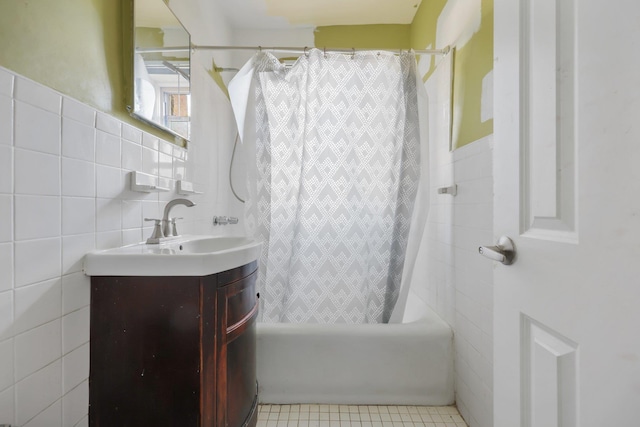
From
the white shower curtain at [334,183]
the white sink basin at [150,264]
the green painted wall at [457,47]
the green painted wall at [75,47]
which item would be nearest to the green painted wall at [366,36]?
the green painted wall at [457,47]

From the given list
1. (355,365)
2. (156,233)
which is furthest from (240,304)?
(355,365)

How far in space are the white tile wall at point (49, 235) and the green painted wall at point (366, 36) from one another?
1988mm

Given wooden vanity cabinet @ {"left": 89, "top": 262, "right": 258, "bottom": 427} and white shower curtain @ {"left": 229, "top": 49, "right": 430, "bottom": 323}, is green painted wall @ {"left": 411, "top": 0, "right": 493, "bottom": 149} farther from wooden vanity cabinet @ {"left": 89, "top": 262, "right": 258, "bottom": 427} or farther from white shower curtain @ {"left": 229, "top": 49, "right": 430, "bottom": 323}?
wooden vanity cabinet @ {"left": 89, "top": 262, "right": 258, "bottom": 427}

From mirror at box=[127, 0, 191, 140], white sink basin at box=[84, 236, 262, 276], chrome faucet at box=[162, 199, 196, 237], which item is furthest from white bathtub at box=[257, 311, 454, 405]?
mirror at box=[127, 0, 191, 140]

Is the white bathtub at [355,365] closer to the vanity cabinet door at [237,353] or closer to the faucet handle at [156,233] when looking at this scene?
the vanity cabinet door at [237,353]

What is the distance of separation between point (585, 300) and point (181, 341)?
1024mm

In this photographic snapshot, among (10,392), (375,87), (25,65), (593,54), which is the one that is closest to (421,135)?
(375,87)

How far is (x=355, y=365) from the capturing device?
1777mm

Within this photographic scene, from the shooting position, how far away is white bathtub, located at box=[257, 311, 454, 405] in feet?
5.82

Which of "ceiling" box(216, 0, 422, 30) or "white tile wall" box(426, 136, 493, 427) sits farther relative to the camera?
"ceiling" box(216, 0, 422, 30)

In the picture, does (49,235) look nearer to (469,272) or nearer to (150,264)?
(150,264)

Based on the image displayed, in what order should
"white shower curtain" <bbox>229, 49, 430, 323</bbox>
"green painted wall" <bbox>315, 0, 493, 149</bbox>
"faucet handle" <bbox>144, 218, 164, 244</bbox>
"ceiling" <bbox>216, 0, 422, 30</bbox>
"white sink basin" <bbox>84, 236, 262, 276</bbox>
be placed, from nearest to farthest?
"white sink basin" <bbox>84, 236, 262, 276</bbox>
"faucet handle" <bbox>144, 218, 164, 244</bbox>
"green painted wall" <bbox>315, 0, 493, 149</bbox>
"white shower curtain" <bbox>229, 49, 430, 323</bbox>
"ceiling" <bbox>216, 0, 422, 30</bbox>

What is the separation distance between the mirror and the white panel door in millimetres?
1271

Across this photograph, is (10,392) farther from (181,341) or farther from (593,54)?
(593,54)
